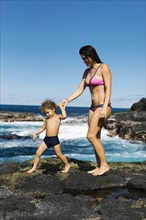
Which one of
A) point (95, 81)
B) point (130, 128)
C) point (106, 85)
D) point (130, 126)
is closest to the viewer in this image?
point (106, 85)

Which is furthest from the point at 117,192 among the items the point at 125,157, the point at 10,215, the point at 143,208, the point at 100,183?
the point at 125,157

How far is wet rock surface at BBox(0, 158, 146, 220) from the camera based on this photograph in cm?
422

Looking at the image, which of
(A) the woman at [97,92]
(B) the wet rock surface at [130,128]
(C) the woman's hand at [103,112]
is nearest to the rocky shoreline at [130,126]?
(B) the wet rock surface at [130,128]

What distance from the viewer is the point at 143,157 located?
18188 mm

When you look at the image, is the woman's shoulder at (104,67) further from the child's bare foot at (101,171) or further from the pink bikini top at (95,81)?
the child's bare foot at (101,171)

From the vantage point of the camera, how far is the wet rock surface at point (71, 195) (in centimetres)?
422

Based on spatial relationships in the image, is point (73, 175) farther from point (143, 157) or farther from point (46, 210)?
point (143, 157)

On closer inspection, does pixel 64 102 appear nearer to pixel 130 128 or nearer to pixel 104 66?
pixel 104 66

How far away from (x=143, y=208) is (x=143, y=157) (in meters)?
14.2

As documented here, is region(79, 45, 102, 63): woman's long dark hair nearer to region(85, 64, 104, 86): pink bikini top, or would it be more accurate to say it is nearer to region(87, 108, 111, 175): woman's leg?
region(85, 64, 104, 86): pink bikini top

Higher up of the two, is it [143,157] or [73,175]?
[73,175]

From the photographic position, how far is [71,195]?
5.03 meters

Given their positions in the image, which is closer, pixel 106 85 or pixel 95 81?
pixel 106 85

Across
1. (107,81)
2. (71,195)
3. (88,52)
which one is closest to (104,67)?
(107,81)
